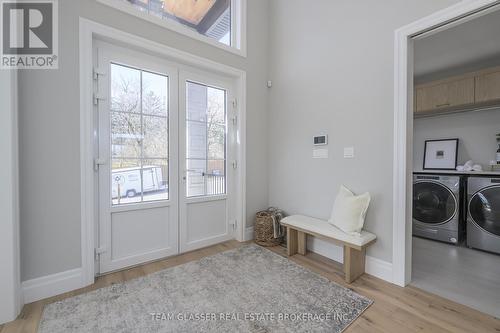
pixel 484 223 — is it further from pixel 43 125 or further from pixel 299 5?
pixel 43 125

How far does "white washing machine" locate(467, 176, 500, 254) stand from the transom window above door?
11.2 ft

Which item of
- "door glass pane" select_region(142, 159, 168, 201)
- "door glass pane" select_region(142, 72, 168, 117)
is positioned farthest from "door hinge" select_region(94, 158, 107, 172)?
"door glass pane" select_region(142, 72, 168, 117)

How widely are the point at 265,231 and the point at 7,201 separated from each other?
7.62 ft

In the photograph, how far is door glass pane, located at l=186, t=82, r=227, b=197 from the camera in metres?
2.62

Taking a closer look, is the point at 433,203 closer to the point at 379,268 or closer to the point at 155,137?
the point at 379,268

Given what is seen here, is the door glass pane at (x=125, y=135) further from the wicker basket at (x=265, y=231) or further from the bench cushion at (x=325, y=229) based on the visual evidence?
the bench cushion at (x=325, y=229)

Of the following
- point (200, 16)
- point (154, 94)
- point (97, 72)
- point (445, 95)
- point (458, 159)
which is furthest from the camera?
point (458, 159)

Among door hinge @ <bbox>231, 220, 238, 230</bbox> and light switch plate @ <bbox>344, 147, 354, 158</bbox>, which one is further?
door hinge @ <bbox>231, 220, 238, 230</bbox>

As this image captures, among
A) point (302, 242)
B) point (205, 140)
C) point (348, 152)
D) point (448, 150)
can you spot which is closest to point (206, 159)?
point (205, 140)

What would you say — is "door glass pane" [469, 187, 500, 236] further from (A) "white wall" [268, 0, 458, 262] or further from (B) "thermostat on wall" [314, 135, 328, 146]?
(B) "thermostat on wall" [314, 135, 328, 146]

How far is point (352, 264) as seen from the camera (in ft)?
6.39

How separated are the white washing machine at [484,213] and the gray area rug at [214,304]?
2.10 m

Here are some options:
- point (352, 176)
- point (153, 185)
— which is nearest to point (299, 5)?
point (352, 176)

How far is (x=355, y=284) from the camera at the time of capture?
192 cm
